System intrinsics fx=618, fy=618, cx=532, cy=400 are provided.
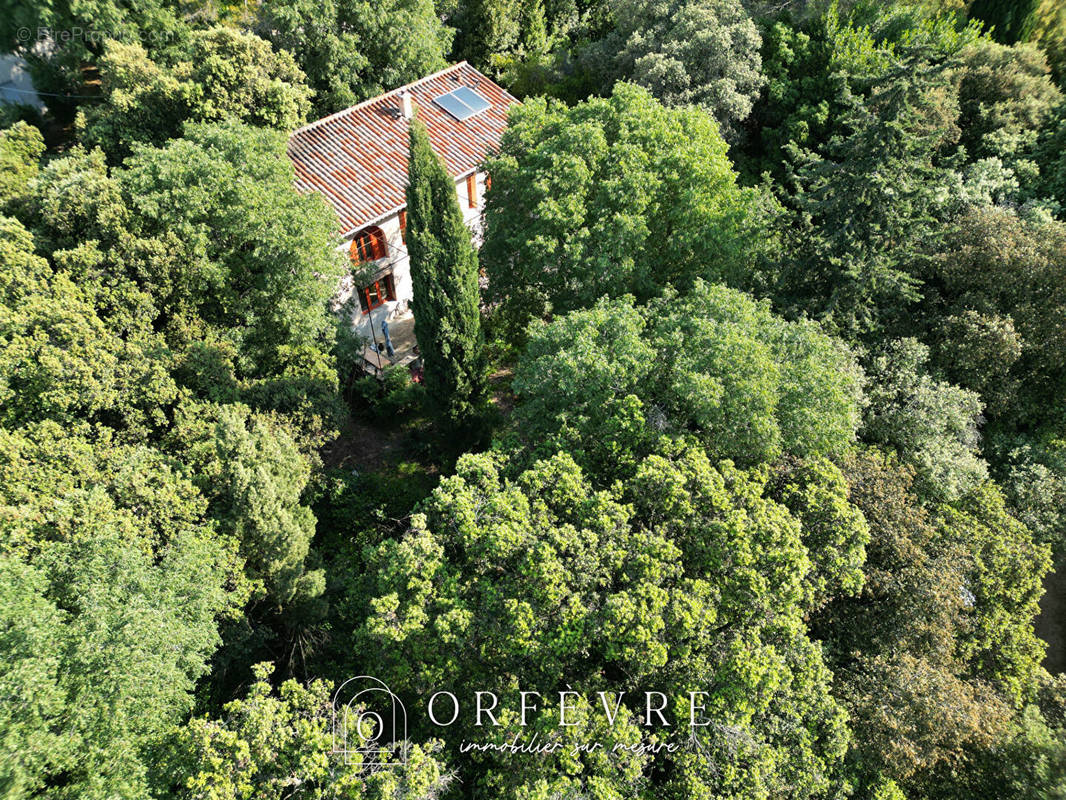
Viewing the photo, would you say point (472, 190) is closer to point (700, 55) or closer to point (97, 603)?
point (700, 55)

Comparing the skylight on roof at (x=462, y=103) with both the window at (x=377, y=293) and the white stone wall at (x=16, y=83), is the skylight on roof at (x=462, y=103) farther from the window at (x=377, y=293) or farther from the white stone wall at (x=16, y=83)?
the white stone wall at (x=16, y=83)

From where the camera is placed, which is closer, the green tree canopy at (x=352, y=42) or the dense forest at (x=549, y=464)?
the dense forest at (x=549, y=464)

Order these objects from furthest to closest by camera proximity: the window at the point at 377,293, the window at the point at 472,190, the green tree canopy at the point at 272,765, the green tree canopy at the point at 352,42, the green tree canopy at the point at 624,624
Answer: the window at the point at 472,190 < the green tree canopy at the point at 352,42 < the window at the point at 377,293 < the green tree canopy at the point at 624,624 < the green tree canopy at the point at 272,765

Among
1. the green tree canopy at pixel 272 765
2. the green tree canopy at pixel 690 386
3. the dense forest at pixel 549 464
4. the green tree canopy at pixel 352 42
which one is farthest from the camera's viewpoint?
the green tree canopy at pixel 352 42

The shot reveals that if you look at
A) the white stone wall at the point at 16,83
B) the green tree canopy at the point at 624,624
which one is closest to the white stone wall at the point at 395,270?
the green tree canopy at the point at 624,624

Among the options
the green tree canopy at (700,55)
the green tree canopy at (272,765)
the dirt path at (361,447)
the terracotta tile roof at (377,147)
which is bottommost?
the dirt path at (361,447)

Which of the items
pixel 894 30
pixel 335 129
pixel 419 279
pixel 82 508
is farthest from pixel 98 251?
pixel 894 30

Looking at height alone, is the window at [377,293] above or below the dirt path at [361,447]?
above

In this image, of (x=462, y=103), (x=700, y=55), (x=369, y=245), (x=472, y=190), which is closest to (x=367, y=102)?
(x=462, y=103)
